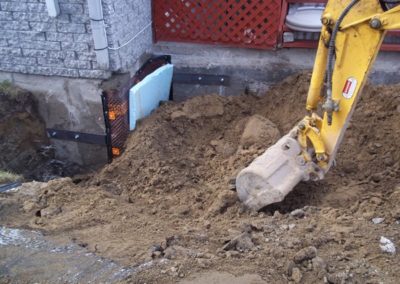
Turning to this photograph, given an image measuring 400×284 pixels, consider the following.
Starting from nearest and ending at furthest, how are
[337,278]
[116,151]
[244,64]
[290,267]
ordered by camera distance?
[337,278] < [290,267] < [116,151] < [244,64]

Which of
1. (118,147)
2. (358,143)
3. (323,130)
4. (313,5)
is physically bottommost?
(118,147)

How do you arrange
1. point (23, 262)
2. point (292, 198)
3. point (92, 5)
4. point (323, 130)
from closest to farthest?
point (23, 262)
point (323, 130)
point (292, 198)
point (92, 5)

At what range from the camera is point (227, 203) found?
429cm

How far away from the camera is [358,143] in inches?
199

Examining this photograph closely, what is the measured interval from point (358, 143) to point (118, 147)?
2.83 m

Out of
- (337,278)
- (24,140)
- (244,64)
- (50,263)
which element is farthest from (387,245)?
(24,140)

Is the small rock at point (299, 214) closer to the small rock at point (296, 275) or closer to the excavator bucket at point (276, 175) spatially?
the excavator bucket at point (276, 175)

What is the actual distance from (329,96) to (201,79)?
2.90 meters

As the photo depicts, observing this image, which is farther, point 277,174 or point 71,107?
point 71,107

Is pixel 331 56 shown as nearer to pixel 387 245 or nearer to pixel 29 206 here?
pixel 387 245

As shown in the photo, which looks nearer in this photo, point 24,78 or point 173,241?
point 173,241

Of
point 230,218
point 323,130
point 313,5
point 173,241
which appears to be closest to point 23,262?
point 173,241

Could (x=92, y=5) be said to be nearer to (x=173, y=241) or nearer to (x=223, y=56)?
(x=223, y=56)

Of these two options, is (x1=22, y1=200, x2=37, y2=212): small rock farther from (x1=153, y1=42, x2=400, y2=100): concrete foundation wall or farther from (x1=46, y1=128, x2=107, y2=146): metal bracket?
(x1=153, y1=42, x2=400, y2=100): concrete foundation wall
